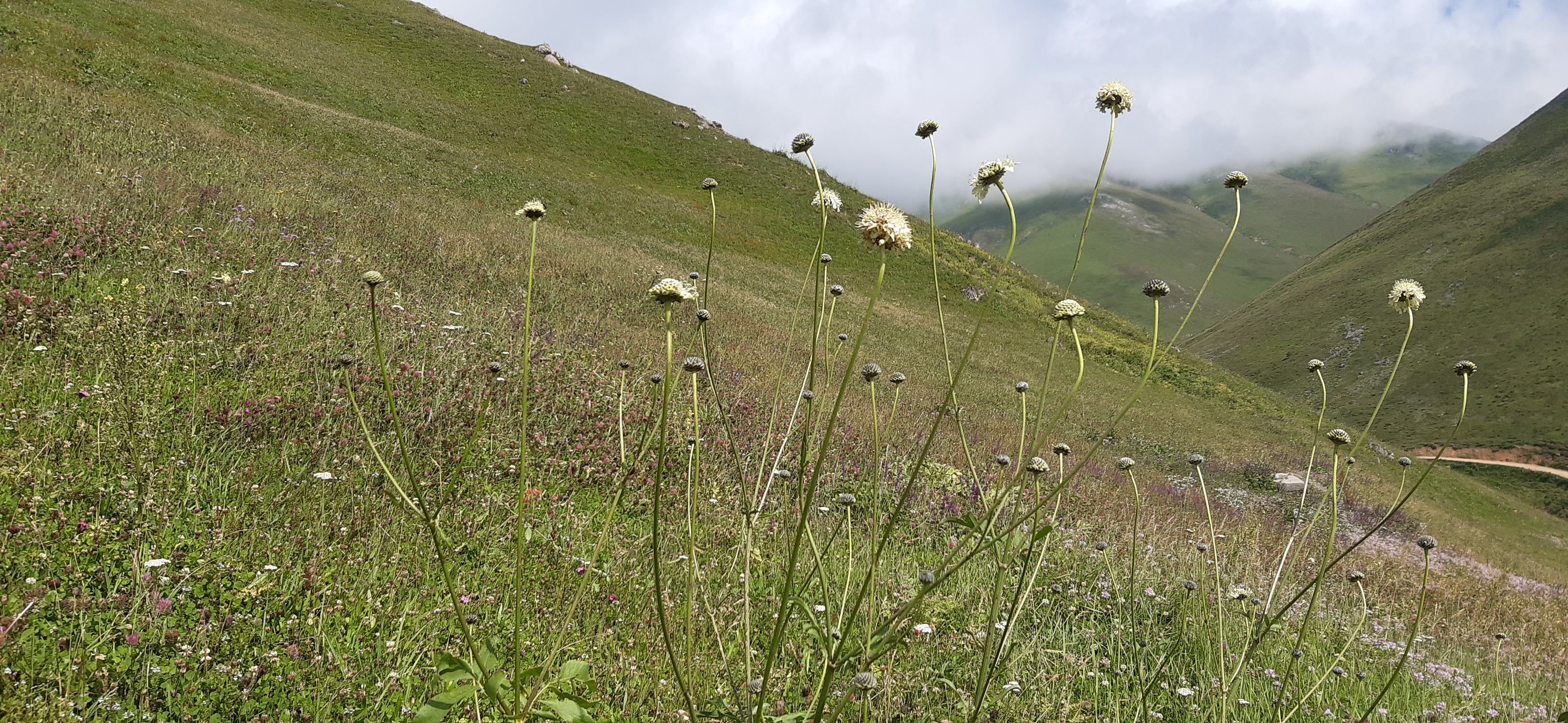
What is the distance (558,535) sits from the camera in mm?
3762

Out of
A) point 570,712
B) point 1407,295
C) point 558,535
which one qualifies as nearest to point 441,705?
point 570,712

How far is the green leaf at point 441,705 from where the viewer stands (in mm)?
1522

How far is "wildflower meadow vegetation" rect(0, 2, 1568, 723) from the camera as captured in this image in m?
2.00

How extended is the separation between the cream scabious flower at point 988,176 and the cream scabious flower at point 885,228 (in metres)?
0.29

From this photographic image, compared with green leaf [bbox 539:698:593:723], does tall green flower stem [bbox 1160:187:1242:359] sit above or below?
above

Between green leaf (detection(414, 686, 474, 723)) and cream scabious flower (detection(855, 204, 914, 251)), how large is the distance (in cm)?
154

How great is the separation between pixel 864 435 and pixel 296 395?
5.54 m

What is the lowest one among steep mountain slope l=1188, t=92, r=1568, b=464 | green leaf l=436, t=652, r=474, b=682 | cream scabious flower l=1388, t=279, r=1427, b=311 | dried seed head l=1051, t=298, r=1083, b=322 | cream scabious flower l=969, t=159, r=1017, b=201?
green leaf l=436, t=652, r=474, b=682

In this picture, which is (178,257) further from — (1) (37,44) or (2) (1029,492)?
(1) (37,44)

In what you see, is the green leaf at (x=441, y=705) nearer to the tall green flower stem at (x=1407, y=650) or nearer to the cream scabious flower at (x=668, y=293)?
the cream scabious flower at (x=668, y=293)

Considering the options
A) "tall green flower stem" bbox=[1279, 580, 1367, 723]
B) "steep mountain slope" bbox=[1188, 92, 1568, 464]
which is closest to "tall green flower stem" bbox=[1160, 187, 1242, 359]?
"tall green flower stem" bbox=[1279, 580, 1367, 723]

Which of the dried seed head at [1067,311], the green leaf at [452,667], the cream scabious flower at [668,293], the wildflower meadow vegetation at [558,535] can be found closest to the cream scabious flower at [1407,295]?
the wildflower meadow vegetation at [558,535]

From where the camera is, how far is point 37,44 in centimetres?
1745

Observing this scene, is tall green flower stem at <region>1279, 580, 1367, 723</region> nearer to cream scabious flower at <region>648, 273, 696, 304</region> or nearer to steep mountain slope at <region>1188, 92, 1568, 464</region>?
cream scabious flower at <region>648, 273, 696, 304</region>
